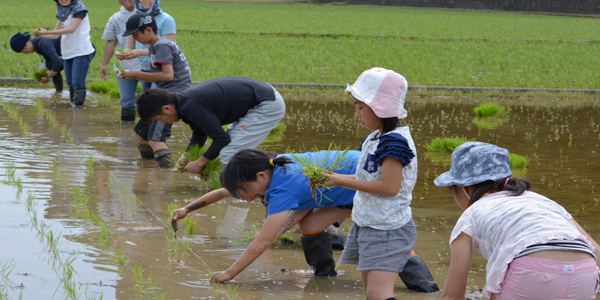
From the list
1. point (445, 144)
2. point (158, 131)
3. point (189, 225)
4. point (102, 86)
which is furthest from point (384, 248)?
point (102, 86)

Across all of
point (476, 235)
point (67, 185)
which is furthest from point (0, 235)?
point (476, 235)

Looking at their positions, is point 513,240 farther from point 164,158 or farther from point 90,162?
point 90,162

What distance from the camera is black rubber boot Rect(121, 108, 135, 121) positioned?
8.20 metres

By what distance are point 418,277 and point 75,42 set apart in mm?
6783

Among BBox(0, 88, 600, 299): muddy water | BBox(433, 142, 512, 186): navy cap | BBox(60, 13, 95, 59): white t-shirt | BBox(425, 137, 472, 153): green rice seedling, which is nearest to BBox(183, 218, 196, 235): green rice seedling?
BBox(0, 88, 600, 299): muddy water

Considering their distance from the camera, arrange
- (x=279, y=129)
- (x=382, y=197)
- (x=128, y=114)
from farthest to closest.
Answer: (x=128, y=114), (x=279, y=129), (x=382, y=197)

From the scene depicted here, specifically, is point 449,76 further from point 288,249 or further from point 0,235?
point 0,235

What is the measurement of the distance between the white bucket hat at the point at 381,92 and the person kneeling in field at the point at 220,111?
1929mm

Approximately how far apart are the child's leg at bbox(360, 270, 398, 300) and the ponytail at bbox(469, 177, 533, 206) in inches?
25.1

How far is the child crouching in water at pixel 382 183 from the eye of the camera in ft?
9.36

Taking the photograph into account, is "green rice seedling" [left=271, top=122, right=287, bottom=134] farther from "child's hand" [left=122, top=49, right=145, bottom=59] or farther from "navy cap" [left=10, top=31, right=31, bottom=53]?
"navy cap" [left=10, top=31, right=31, bottom=53]

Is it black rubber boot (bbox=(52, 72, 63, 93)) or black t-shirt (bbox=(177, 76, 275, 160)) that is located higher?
black t-shirt (bbox=(177, 76, 275, 160))

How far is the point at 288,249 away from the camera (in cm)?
400

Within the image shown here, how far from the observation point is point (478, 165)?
2.42 meters
